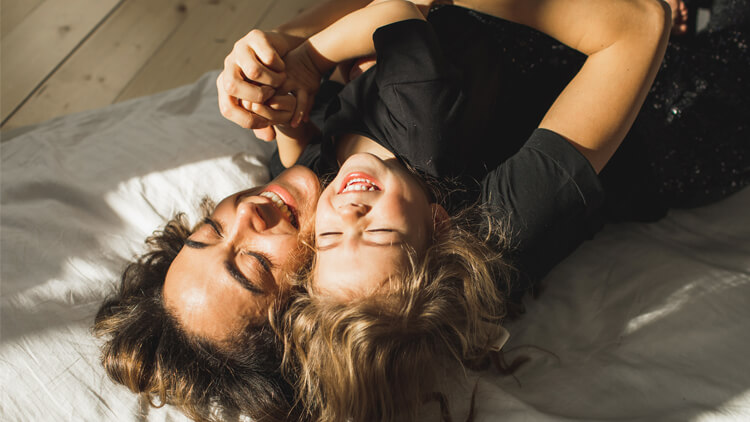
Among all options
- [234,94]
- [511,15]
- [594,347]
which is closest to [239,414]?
[234,94]

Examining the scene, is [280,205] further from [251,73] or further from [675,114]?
[675,114]

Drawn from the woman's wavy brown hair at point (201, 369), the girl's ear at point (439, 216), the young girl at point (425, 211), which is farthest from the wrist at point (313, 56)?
the woman's wavy brown hair at point (201, 369)

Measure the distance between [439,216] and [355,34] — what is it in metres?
0.39

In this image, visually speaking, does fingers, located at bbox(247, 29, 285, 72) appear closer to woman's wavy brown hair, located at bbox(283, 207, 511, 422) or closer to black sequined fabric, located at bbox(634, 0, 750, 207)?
woman's wavy brown hair, located at bbox(283, 207, 511, 422)

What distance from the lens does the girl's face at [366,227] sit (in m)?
0.77

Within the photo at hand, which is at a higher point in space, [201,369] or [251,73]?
[251,73]

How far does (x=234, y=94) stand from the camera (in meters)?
0.90

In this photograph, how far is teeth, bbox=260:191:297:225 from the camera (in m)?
0.93

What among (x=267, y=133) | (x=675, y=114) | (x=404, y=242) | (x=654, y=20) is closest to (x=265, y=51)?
(x=267, y=133)

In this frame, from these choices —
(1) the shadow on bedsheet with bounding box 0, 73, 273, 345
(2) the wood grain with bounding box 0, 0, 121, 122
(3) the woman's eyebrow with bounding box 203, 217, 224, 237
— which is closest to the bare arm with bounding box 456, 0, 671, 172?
(3) the woman's eyebrow with bounding box 203, 217, 224, 237

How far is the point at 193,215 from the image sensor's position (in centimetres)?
115

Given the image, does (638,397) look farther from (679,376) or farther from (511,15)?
(511,15)

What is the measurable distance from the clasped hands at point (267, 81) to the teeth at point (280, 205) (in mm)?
147

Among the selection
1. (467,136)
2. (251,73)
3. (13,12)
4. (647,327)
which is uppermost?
(13,12)
